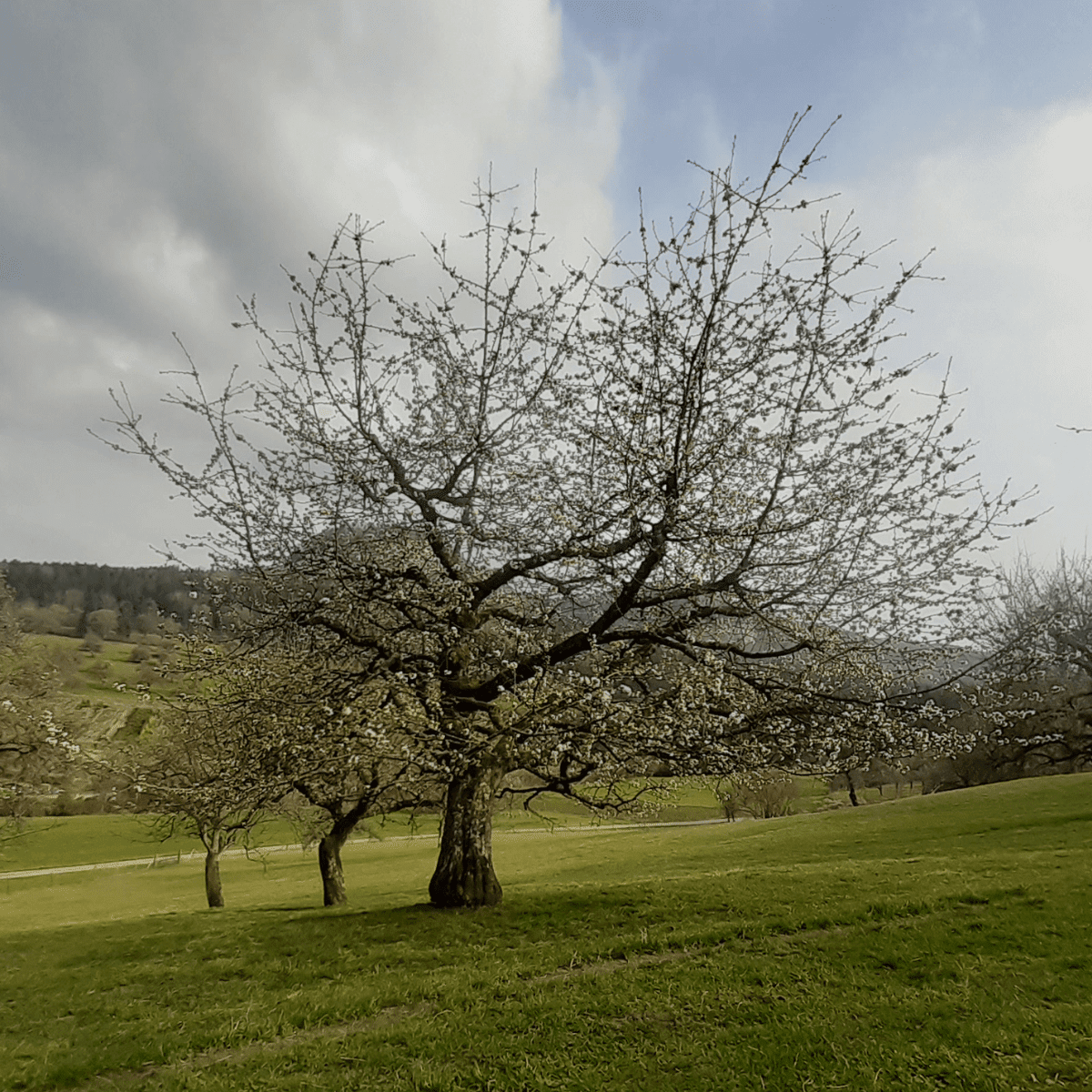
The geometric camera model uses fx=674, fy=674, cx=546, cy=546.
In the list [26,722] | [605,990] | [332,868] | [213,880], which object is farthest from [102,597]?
[605,990]

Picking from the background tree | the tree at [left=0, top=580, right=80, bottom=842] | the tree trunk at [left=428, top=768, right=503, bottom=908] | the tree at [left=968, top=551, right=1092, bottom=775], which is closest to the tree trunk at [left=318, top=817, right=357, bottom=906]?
the background tree

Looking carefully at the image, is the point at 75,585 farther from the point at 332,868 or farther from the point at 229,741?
the point at 229,741

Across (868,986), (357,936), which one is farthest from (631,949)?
(357,936)

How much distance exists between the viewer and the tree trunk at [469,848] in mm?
13211

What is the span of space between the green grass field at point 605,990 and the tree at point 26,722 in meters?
7.16

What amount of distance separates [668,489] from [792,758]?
5.19 meters

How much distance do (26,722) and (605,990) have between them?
2248 cm

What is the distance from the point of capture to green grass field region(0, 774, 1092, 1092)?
6.58 metres

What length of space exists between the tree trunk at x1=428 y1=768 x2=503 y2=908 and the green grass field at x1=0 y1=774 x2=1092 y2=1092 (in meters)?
0.57

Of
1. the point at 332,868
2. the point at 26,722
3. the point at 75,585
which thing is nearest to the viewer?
the point at 26,722

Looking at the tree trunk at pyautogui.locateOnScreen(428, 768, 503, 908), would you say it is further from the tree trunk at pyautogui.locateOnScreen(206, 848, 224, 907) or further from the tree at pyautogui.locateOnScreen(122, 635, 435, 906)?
the tree trunk at pyautogui.locateOnScreen(206, 848, 224, 907)

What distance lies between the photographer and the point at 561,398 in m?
11.0

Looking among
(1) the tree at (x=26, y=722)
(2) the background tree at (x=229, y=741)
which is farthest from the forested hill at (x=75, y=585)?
(2) the background tree at (x=229, y=741)

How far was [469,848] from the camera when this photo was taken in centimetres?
1341
